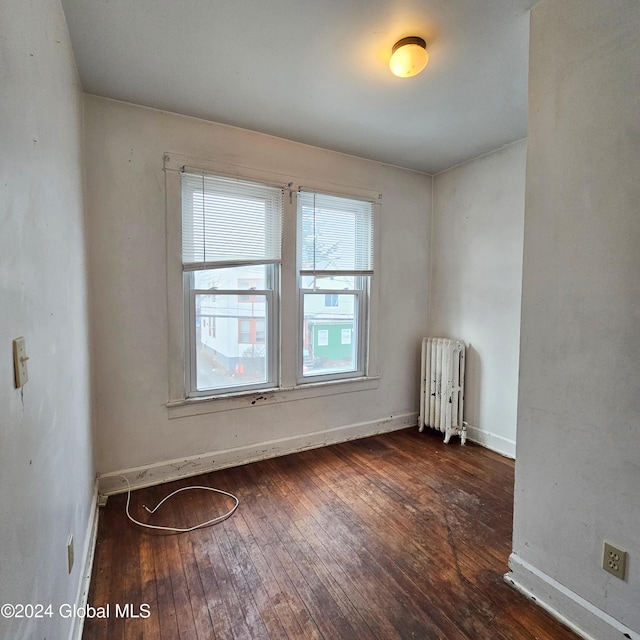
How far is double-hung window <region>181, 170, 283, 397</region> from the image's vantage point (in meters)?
2.49

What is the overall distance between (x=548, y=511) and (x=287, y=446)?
75.8 inches

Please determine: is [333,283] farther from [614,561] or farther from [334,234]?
[614,561]

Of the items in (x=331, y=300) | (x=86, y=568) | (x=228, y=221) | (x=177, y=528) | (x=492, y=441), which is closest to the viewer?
→ (x=86, y=568)

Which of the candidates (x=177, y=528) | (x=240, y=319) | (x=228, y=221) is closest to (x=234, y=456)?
(x=177, y=528)

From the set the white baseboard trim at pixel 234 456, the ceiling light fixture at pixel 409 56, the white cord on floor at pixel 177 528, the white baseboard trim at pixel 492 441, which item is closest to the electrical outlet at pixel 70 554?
the white cord on floor at pixel 177 528

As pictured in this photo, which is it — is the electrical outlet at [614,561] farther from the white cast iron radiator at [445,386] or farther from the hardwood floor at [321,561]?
the white cast iron radiator at [445,386]

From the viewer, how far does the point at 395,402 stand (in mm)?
3475

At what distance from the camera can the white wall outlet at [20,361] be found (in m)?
0.80

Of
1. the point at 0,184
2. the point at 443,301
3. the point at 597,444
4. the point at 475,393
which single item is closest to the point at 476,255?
the point at 443,301

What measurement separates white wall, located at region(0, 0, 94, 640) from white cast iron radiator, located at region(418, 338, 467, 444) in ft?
9.06

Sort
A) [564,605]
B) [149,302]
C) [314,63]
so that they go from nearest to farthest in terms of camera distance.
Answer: [564,605] → [314,63] → [149,302]

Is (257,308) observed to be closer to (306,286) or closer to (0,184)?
(306,286)

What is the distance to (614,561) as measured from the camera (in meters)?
1.26

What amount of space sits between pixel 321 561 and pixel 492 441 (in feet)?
6.57
